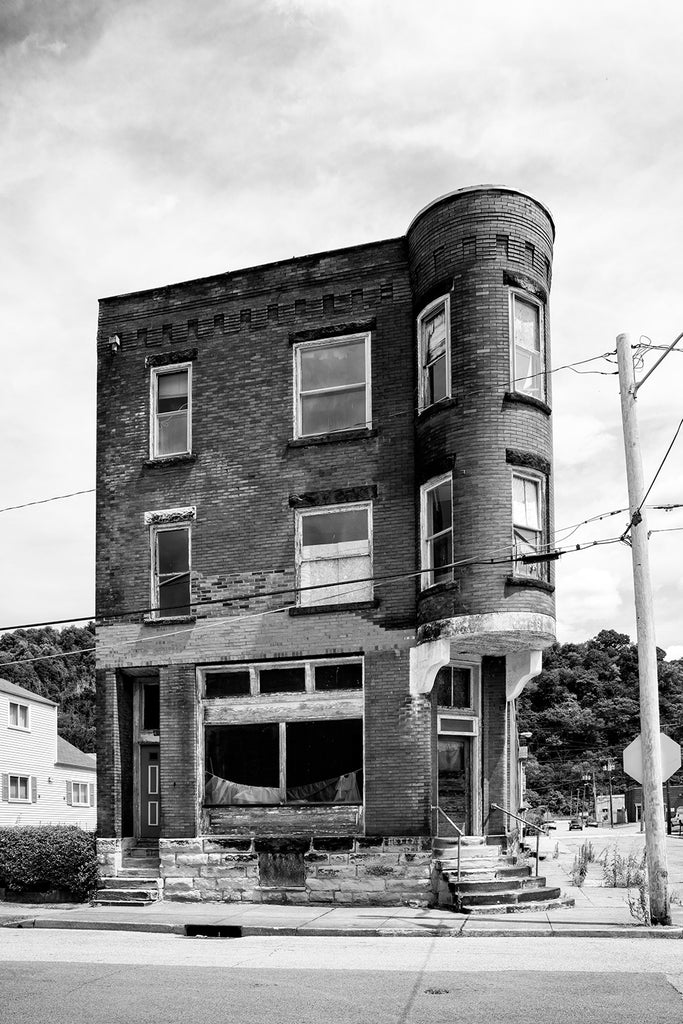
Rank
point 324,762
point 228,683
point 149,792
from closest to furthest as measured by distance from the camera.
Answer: point 324,762, point 228,683, point 149,792

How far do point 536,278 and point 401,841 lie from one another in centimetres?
1030

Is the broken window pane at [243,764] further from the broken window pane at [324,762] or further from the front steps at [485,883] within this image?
the front steps at [485,883]

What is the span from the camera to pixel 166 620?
72.1 ft

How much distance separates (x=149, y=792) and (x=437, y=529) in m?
7.80

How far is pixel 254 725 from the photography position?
69.3 feet

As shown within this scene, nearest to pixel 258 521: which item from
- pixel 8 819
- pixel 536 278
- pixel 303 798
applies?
pixel 303 798

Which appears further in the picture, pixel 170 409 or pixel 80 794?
pixel 80 794

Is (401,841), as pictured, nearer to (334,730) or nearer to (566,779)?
(334,730)

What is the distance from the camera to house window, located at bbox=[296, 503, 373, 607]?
20797mm

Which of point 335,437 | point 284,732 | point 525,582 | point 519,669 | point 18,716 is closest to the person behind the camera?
point 525,582

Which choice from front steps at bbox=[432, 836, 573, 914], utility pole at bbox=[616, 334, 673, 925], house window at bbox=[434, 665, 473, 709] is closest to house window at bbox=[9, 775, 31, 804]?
house window at bbox=[434, 665, 473, 709]

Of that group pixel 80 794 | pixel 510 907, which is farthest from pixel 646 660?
pixel 80 794

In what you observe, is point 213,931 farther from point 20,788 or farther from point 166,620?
point 20,788

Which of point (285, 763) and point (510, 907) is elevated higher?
point (285, 763)
